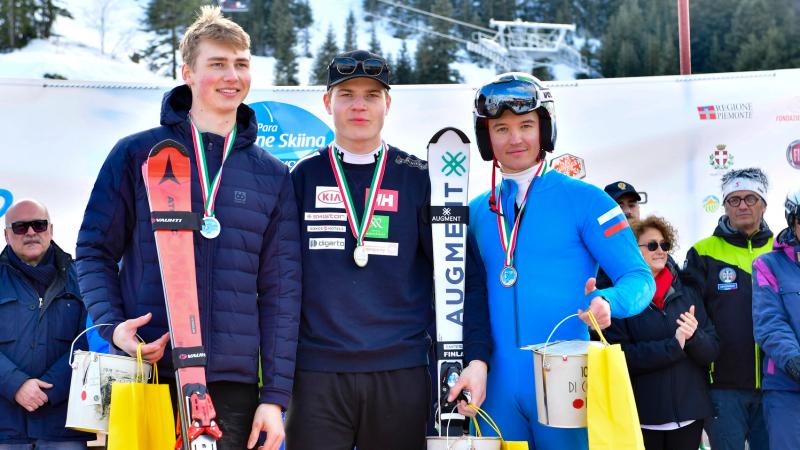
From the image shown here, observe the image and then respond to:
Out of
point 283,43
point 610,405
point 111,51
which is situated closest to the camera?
point 610,405

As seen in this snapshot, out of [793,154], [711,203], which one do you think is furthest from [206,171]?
[793,154]

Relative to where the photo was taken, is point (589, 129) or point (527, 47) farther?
point (527, 47)

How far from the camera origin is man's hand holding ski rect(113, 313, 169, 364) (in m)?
3.34

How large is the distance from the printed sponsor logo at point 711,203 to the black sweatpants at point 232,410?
5380 mm

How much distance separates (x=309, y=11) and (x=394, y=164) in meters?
59.0

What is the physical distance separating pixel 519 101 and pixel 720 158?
4360 millimetres

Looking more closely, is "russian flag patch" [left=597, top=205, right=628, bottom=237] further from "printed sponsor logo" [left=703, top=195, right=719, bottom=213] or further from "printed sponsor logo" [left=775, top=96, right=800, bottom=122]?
"printed sponsor logo" [left=775, top=96, right=800, bottom=122]

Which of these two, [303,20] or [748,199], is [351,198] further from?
[303,20]

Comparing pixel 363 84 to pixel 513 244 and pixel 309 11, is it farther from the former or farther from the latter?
pixel 309 11

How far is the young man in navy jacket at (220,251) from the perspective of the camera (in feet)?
11.4

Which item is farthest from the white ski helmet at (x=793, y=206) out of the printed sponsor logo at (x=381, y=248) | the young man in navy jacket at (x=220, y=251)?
the young man in navy jacket at (x=220, y=251)

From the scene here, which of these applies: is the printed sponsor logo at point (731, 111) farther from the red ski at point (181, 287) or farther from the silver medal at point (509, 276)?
the red ski at point (181, 287)

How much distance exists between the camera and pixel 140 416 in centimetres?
327

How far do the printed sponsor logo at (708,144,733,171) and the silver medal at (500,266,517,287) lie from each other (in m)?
4.49
